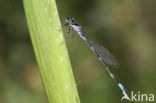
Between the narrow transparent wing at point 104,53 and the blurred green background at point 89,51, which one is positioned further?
the blurred green background at point 89,51

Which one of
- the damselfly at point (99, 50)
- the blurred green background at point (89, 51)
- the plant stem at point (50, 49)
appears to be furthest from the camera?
the blurred green background at point (89, 51)

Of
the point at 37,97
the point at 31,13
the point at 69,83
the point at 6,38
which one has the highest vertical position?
the point at 31,13

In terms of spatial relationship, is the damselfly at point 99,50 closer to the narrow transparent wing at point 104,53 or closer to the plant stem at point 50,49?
the narrow transparent wing at point 104,53

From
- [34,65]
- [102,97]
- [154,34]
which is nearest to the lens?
[102,97]

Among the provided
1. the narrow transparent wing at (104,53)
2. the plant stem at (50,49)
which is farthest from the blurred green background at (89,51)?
the plant stem at (50,49)

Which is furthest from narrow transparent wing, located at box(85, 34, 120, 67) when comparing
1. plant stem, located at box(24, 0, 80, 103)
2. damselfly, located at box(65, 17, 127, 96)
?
A: plant stem, located at box(24, 0, 80, 103)

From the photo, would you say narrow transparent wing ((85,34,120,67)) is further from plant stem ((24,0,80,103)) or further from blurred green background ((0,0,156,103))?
plant stem ((24,0,80,103))

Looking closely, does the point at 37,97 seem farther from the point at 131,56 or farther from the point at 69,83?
the point at 69,83

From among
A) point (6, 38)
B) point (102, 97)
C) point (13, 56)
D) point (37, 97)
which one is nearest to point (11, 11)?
point (6, 38)

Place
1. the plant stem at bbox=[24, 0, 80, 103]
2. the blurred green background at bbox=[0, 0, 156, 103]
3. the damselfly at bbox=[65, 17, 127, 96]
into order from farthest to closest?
the blurred green background at bbox=[0, 0, 156, 103] → the damselfly at bbox=[65, 17, 127, 96] → the plant stem at bbox=[24, 0, 80, 103]
